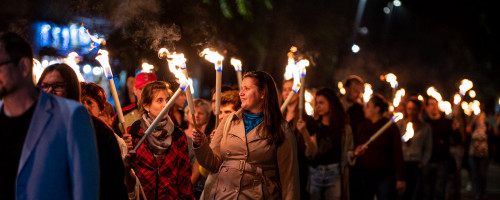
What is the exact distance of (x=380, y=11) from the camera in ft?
120

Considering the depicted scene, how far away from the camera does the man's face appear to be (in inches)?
112

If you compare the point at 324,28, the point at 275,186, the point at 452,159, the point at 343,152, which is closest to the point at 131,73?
the point at 343,152

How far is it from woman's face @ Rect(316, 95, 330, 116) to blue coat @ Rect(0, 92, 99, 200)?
203 inches

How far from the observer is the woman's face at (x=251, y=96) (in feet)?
16.0

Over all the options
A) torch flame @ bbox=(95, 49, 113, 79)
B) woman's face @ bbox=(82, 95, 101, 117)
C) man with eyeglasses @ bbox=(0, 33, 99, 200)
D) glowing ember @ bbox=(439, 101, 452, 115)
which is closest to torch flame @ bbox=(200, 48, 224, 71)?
torch flame @ bbox=(95, 49, 113, 79)

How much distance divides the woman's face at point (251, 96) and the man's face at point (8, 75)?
2294 mm

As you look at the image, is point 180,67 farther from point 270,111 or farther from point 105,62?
point 270,111

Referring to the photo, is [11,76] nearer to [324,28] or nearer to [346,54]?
[324,28]

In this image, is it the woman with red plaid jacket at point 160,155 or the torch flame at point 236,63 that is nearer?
the woman with red plaid jacket at point 160,155

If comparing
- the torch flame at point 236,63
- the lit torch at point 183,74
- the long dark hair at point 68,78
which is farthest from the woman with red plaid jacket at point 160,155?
the long dark hair at point 68,78

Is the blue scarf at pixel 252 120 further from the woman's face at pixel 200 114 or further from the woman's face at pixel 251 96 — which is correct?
the woman's face at pixel 200 114

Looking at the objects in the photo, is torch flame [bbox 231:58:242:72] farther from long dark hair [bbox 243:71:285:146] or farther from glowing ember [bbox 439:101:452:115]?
glowing ember [bbox 439:101:452:115]

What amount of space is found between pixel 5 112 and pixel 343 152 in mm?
5476

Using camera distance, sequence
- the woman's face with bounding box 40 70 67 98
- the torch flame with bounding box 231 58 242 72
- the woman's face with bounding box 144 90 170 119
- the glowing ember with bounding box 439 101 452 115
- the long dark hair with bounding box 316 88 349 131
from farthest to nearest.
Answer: the glowing ember with bounding box 439 101 452 115
the long dark hair with bounding box 316 88 349 131
the torch flame with bounding box 231 58 242 72
the woman's face with bounding box 144 90 170 119
the woman's face with bounding box 40 70 67 98
